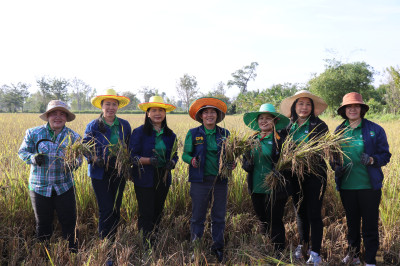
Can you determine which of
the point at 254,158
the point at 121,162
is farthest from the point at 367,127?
the point at 121,162

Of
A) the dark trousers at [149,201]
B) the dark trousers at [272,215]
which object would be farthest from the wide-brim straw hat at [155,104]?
the dark trousers at [272,215]

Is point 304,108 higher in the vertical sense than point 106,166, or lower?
higher

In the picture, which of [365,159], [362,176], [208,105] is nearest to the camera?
[365,159]

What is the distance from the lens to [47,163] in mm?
2656

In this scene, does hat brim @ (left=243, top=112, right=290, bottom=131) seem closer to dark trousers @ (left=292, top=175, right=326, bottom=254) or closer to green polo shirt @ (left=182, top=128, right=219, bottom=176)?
green polo shirt @ (left=182, top=128, right=219, bottom=176)

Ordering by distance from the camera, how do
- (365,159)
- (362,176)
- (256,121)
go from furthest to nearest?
(256,121) < (362,176) < (365,159)

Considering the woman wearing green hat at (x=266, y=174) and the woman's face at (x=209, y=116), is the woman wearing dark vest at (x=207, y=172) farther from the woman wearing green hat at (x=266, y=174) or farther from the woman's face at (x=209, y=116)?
the woman wearing green hat at (x=266, y=174)

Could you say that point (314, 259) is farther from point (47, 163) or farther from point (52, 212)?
point (47, 163)

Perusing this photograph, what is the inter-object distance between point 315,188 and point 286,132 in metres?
0.64

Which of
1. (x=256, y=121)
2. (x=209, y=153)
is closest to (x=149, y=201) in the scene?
(x=209, y=153)

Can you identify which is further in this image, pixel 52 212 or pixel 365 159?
pixel 52 212

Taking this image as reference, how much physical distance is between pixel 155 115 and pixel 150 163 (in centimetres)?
52

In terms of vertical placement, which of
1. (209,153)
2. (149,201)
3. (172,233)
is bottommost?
(172,233)

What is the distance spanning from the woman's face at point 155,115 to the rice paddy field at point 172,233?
43 centimetres
